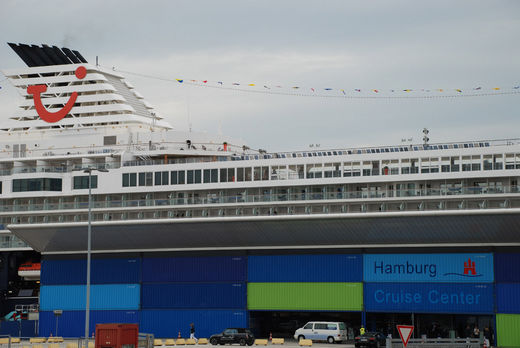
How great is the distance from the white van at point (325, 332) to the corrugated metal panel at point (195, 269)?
23.1ft

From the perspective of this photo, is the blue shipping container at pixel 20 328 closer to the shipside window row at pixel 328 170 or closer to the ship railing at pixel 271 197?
the ship railing at pixel 271 197

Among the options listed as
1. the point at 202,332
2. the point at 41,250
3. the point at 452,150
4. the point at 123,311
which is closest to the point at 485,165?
the point at 452,150

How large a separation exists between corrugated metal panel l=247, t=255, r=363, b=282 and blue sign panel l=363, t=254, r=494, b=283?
101 centimetres

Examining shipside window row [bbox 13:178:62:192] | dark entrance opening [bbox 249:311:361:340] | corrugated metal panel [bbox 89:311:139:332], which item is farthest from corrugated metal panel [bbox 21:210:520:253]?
dark entrance opening [bbox 249:311:361:340]

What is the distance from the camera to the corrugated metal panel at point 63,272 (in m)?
70.5

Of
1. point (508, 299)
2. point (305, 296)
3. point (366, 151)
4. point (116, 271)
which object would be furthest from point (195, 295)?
point (508, 299)

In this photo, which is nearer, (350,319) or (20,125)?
(350,319)

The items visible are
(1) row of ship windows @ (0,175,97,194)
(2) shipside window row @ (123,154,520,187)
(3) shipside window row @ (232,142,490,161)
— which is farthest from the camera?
(1) row of ship windows @ (0,175,97,194)

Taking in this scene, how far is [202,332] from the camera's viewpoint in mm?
66188

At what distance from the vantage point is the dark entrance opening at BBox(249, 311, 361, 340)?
219 feet

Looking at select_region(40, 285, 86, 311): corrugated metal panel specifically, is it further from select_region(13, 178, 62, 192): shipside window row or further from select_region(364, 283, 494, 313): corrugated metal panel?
select_region(364, 283, 494, 313): corrugated metal panel

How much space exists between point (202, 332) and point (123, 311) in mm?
6983

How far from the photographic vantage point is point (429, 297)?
60938mm

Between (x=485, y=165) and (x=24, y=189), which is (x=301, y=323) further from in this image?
(x=24, y=189)
